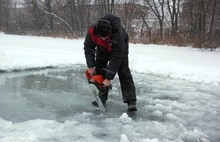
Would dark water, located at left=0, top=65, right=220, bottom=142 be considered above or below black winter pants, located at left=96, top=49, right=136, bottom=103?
below

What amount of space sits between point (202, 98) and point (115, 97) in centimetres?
153

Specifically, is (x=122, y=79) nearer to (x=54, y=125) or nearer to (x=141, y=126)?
(x=141, y=126)

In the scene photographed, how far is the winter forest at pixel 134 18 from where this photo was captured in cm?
1563

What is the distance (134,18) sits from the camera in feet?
73.3

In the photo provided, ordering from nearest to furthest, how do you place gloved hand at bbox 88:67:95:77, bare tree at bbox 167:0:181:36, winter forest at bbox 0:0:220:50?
gloved hand at bbox 88:67:95:77 → winter forest at bbox 0:0:220:50 → bare tree at bbox 167:0:181:36

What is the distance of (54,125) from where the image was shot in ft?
13.1

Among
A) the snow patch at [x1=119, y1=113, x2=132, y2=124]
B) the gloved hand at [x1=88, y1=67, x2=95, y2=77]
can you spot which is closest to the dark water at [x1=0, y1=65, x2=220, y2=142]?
the snow patch at [x1=119, y1=113, x2=132, y2=124]

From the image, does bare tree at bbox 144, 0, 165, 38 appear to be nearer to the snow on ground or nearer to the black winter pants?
the snow on ground

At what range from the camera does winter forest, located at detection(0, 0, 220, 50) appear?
51.3 feet

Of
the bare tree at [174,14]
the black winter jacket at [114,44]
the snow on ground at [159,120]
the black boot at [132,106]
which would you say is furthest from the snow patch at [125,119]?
the bare tree at [174,14]

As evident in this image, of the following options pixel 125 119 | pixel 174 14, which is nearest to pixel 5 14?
pixel 174 14

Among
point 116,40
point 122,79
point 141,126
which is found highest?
point 116,40

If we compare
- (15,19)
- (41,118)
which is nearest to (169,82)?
(41,118)

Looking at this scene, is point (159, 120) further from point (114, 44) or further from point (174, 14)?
point (174, 14)
